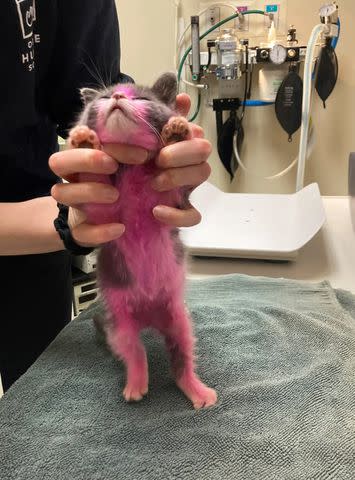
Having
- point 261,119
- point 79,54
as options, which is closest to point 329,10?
point 261,119

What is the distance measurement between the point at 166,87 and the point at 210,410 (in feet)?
1.47

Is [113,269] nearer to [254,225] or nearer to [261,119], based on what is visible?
[254,225]

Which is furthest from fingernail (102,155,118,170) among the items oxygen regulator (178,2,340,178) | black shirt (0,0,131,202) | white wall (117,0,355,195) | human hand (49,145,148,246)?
white wall (117,0,355,195)

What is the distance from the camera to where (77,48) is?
0.76 meters

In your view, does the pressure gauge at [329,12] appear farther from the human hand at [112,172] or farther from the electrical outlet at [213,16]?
the human hand at [112,172]

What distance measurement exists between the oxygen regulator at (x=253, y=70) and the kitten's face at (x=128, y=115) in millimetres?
1112

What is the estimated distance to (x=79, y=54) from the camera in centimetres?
76

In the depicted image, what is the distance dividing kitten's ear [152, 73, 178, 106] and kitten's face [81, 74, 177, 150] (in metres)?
0.02

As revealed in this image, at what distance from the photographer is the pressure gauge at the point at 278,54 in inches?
60.0

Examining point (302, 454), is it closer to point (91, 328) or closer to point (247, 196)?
point (91, 328)

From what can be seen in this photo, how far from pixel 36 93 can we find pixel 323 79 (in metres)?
1.19

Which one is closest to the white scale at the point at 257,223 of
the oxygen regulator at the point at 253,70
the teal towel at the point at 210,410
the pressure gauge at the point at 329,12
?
the pressure gauge at the point at 329,12

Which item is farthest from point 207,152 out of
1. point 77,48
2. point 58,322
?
point 58,322

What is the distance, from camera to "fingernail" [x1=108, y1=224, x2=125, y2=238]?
0.50 metres
